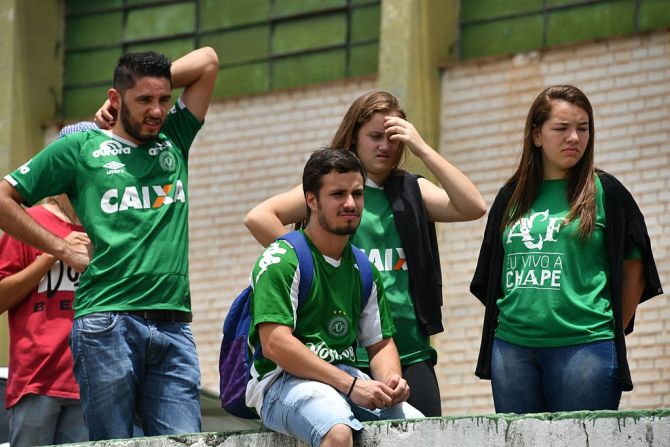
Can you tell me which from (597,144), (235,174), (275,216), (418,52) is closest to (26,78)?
(235,174)

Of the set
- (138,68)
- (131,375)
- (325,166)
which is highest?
(138,68)

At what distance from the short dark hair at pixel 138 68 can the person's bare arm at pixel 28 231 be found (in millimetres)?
677

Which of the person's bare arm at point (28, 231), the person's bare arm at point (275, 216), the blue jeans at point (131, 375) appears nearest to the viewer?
the blue jeans at point (131, 375)

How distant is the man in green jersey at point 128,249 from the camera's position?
20.7ft

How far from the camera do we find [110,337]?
6.29 metres

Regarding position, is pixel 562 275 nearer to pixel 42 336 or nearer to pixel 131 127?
pixel 131 127

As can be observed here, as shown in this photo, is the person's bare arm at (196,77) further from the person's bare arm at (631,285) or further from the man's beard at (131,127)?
the person's bare arm at (631,285)

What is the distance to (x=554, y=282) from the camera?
615 centimetres

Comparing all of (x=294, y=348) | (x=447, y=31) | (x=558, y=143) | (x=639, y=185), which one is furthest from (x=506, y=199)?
(x=447, y=31)

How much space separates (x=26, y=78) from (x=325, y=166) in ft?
26.7

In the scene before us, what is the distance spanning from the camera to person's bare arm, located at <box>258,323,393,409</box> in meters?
5.66

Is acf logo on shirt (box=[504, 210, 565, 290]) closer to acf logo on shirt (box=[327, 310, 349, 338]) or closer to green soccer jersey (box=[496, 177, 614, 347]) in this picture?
green soccer jersey (box=[496, 177, 614, 347])

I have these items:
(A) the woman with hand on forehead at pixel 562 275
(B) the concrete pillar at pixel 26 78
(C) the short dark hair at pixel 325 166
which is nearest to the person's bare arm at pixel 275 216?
(C) the short dark hair at pixel 325 166

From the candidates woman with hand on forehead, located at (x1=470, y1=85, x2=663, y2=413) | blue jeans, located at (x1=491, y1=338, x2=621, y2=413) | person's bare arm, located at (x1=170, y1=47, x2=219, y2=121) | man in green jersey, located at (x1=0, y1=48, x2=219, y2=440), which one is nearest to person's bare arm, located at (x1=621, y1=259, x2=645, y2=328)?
woman with hand on forehead, located at (x1=470, y1=85, x2=663, y2=413)
